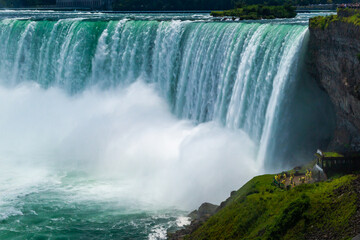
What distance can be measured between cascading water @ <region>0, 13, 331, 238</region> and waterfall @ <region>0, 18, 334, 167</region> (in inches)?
2.8

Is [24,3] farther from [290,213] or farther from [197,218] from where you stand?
[290,213]

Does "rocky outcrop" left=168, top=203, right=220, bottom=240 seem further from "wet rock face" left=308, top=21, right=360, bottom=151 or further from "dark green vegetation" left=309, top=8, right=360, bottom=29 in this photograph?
"dark green vegetation" left=309, top=8, right=360, bottom=29

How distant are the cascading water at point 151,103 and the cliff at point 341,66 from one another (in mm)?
1085

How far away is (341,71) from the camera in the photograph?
2575 centimetres

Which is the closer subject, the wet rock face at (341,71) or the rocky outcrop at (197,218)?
the rocky outcrop at (197,218)

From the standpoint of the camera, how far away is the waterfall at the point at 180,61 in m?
30.1

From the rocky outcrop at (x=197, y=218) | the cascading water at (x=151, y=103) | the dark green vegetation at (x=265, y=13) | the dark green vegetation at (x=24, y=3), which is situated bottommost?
the rocky outcrop at (x=197, y=218)

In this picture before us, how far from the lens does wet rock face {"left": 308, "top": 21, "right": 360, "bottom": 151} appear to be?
81.0 ft

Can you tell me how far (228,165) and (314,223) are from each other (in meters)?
9.74

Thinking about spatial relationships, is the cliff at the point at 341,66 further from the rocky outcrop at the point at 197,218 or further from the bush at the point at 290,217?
the rocky outcrop at the point at 197,218

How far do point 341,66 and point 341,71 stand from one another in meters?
0.20

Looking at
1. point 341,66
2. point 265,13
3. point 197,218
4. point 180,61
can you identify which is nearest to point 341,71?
point 341,66

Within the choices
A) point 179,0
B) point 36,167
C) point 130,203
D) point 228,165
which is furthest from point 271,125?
point 179,0

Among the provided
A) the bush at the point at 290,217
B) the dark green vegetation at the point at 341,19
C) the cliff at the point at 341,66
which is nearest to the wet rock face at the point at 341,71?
the cliff at the point at 341,66
